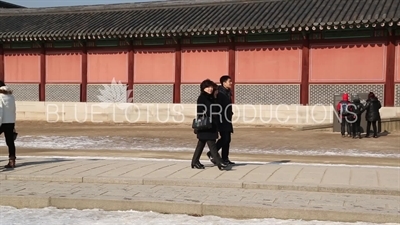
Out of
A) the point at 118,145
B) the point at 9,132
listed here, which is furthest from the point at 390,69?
the point at 9,132

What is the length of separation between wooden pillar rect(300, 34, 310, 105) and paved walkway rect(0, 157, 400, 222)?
10.7 metres

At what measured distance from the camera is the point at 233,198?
7.16m

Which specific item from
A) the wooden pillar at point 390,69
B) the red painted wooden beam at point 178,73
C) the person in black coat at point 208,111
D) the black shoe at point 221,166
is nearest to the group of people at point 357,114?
the wooden pillar at point 390,69

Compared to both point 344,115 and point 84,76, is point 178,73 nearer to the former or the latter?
point 84,76

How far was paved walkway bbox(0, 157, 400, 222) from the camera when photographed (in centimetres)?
656

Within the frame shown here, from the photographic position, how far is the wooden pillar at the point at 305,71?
20234 mm

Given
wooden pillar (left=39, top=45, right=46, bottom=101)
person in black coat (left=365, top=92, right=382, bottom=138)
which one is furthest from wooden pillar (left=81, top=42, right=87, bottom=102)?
person in black coat (left=365, top=92, right=382, bottom=138)

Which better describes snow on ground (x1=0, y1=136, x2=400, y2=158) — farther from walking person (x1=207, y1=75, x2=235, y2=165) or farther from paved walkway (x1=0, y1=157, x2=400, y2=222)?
walking person (x1=207, y1=75, x2=235, y2=165)

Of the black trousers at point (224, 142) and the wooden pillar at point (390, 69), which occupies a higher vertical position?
the wooden pillar at point (390, 69)

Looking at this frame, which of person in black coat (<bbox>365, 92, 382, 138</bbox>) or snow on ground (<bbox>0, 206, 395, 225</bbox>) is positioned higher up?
person in black coat (<bbox>365, 92, 382, 138</bbox>)

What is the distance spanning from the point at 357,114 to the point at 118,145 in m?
8.08

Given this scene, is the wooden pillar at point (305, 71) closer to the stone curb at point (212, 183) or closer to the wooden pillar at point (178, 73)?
the wooden pillar at point (178, 73)

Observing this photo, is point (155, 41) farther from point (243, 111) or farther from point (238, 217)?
point (238, 217)

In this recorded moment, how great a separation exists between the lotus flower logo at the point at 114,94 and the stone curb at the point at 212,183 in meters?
14.6
